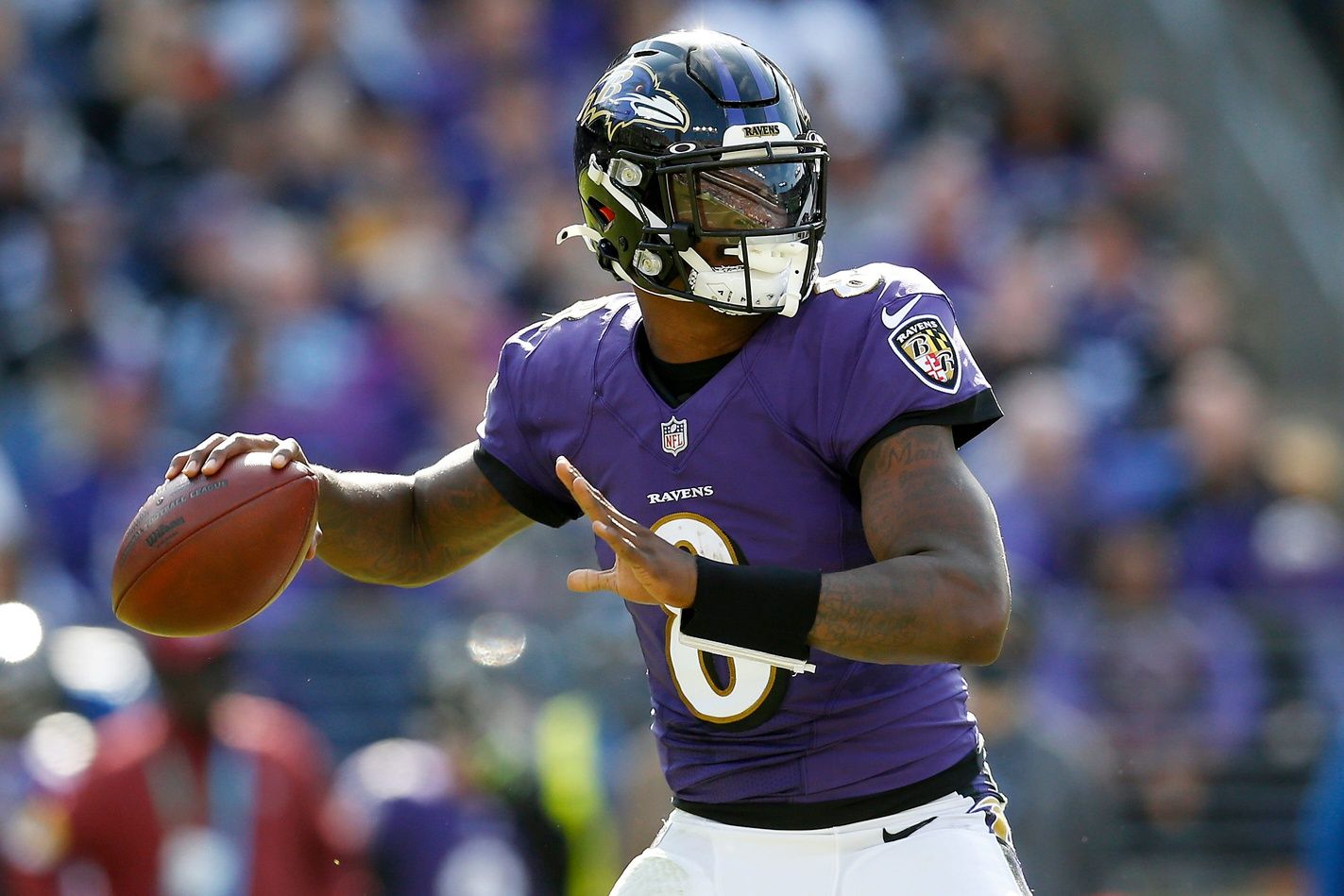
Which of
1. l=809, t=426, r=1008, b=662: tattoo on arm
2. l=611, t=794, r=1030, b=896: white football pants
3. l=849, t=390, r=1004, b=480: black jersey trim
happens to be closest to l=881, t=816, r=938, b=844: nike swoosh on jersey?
l=611, t=794, r=1030, b=896: white football pants

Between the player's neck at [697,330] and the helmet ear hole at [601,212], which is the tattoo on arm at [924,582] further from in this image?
the helmet ear hole at [601,212]

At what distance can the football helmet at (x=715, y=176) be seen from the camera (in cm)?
331

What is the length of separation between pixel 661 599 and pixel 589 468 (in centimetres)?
66

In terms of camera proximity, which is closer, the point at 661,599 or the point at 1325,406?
the point at 661,599

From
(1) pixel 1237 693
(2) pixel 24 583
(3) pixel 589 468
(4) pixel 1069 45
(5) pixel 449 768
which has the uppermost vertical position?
(4) pixel 1069 45

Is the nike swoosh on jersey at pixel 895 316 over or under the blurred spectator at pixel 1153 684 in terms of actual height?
over

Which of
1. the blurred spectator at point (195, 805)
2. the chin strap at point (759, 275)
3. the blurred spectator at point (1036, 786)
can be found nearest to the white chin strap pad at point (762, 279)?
the chin strap at point (759, 275)

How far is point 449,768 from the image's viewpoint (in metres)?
6.13

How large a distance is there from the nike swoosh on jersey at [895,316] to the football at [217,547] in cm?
108

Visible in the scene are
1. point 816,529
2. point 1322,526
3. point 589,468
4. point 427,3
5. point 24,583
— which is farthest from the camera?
point 427,3

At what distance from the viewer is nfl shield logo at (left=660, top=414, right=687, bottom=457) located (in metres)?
3.29

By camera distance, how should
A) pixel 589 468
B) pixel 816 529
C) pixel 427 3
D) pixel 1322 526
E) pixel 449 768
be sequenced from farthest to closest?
pixel 427 3 < pixel 1322 526 < pixel 449 768 < pixel 589 468 < pixel 816 529

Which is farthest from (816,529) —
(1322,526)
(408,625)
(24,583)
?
(1322,526)

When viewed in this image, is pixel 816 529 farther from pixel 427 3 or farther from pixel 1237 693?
pixel 427 3
